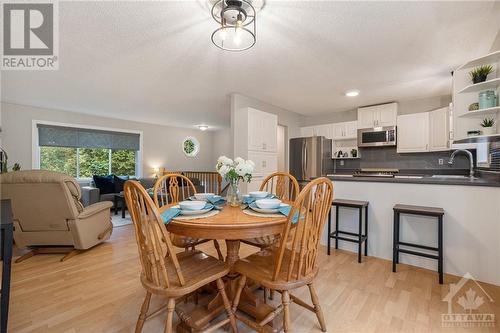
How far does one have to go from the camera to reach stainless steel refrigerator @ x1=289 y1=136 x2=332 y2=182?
4.86 metres

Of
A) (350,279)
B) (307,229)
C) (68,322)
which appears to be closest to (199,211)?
(307,229)

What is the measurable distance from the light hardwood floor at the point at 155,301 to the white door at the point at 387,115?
9.20 feet

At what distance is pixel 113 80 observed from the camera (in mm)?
3338

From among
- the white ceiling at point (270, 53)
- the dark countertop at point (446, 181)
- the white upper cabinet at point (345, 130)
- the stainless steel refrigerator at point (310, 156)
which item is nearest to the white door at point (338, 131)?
the white upper cabinet at point (345, 130)

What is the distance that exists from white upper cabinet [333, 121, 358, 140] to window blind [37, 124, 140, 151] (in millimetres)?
5181

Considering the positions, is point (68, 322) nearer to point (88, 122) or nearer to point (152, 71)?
point (152, 71)

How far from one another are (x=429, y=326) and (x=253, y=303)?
120cm

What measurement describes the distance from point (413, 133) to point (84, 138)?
273 inches

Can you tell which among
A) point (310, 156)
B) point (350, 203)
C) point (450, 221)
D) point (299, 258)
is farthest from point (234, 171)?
point (310, 156)

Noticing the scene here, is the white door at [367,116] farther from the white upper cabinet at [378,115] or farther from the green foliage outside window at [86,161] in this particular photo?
the green foliage outside window at [86,161]

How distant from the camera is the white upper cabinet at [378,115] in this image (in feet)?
14.3

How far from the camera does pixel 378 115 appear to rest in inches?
178

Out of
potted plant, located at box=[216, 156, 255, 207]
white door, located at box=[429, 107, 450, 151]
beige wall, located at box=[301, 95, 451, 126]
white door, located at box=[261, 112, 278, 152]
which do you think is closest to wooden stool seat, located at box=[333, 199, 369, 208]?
potted plant, located at box=[216, 156, 255, 207]

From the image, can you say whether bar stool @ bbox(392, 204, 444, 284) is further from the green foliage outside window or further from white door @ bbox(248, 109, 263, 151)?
the green foliage outside window
